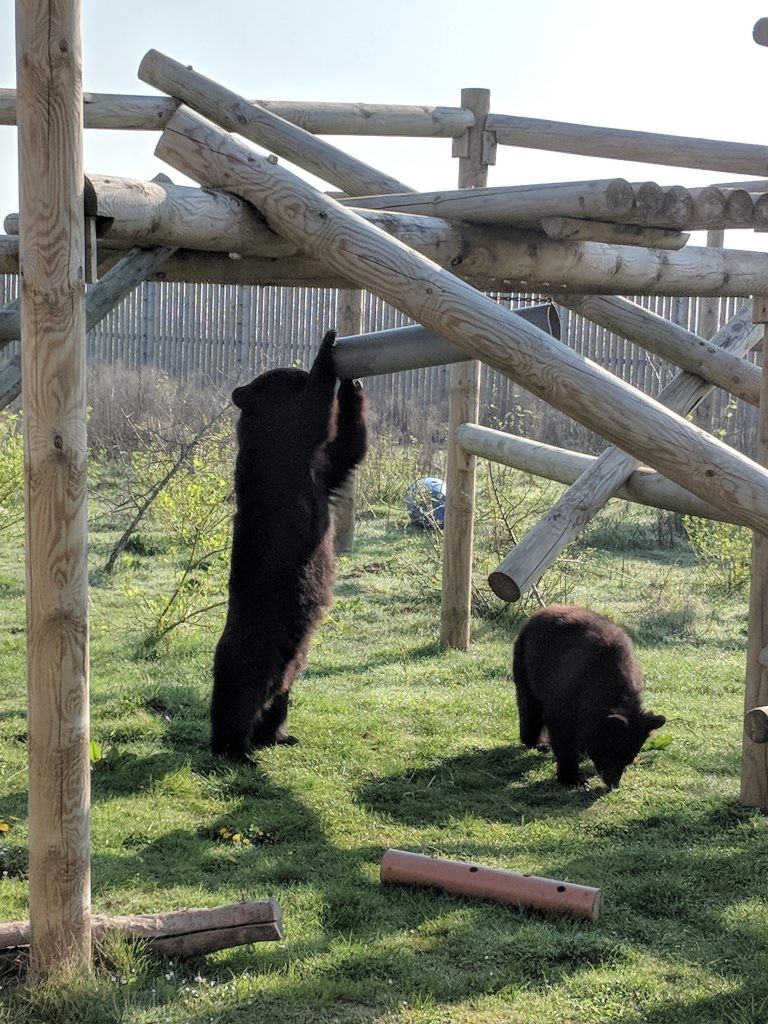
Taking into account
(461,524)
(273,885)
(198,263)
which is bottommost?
(273,885)

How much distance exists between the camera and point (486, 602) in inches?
372

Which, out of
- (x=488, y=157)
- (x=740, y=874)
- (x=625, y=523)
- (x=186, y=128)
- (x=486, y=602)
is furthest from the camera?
(x=625, y=523)

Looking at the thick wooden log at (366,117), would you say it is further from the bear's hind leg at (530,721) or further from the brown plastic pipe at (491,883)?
the brown plastic pipe at (491,883)

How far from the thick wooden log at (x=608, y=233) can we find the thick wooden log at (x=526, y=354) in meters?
0.99

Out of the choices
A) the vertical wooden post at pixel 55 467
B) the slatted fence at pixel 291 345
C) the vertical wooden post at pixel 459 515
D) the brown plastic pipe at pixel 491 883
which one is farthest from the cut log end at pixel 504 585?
the slatted fence at pixel 291 345

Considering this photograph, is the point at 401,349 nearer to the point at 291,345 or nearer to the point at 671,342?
the point at 671,342

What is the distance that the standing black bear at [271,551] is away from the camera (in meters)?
6.18

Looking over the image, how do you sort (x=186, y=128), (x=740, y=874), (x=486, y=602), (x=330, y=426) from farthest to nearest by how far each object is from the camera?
1. (x=486, y=602)
2. (x=330, y=426)
3. (x=740, y=874)
4. (x=186, y=128)

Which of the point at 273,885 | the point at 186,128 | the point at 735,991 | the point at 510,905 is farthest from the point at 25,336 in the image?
the point at 735,991

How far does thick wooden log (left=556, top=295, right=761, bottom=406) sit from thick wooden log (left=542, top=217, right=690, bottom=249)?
54.5 inches

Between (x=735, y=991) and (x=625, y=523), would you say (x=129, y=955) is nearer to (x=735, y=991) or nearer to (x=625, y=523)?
(x=735, y=991)

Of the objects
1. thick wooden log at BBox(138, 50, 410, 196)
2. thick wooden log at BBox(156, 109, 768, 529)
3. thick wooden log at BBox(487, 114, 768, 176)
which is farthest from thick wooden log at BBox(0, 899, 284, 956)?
thick wooden log at BBox(487, 114, 768, 176)

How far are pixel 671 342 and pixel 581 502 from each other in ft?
3.55

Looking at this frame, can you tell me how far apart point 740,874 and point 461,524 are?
4048 mm
